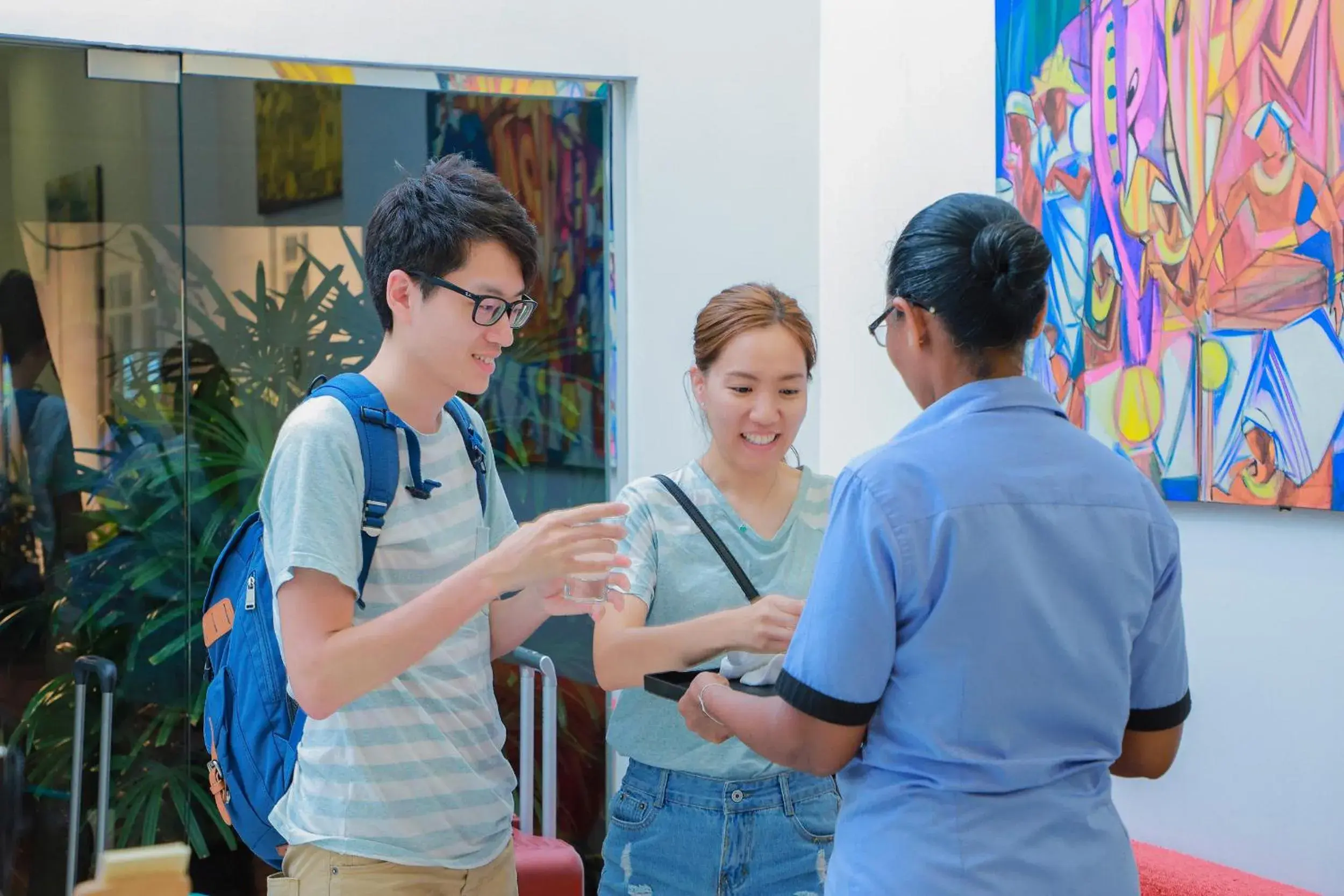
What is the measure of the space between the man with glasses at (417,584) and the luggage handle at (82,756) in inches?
72.3

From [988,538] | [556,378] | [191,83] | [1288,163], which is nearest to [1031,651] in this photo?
[988,538]

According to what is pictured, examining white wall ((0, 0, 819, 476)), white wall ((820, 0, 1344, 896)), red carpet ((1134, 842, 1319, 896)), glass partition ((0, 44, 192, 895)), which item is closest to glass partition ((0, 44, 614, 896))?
glass partition ((0, 44, 192, 895))

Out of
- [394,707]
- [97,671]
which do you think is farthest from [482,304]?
[97,671]

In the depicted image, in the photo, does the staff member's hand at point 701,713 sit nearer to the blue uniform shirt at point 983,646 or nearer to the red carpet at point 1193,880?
the blue uniform shirt at point 983,646

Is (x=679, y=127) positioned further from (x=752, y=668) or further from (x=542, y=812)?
(x=752, y=668)

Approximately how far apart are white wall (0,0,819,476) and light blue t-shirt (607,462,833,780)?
1.62 m

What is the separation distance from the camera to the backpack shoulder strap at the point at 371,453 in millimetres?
1473

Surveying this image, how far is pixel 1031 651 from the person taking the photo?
128 cm

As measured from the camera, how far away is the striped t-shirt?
1.42m

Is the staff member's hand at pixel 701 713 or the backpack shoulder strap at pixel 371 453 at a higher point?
the backpack shoulder strap at pixel 371 453

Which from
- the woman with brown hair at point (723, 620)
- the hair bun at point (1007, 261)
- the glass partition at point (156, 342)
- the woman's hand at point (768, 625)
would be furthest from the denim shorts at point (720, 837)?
Answer: the glass partition at point (156, 342)

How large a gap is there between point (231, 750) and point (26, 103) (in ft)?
6.89

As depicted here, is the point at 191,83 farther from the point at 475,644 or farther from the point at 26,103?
the point at 475,644

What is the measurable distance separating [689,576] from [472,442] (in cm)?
42
